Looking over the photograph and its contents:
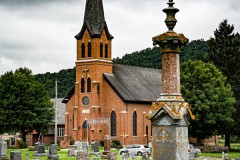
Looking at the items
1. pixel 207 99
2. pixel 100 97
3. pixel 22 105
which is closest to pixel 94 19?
pixel 100 97

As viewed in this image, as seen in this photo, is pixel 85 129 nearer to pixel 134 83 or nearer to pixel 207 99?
pixel 134 83

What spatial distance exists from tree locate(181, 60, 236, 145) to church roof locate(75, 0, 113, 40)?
14.5 meters

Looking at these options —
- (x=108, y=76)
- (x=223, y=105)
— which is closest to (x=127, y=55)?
(x=108, y=76)

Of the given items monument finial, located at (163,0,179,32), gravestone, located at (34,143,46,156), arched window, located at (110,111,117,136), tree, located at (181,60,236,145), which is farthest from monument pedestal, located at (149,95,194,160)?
arched window, located at (110,111,117,136)

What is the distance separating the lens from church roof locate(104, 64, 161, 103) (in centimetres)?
7156

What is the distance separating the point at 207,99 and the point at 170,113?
1811 inches

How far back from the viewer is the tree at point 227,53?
67.0 meters

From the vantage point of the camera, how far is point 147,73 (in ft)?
267

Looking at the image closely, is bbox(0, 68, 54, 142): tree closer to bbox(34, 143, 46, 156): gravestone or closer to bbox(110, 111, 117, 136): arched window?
bbox(110, 111, 117, 136): arched window

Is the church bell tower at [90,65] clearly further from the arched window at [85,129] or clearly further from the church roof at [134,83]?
the church roof at [134,83]

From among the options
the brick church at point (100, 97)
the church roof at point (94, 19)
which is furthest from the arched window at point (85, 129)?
the church roof at point (94, 19)

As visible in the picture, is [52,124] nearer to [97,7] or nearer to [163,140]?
[97,7]

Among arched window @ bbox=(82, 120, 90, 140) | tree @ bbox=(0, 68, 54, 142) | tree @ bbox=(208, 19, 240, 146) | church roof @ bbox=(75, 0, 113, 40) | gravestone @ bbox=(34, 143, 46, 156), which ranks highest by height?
church roof @ bbox=(75, 0, 113, 40)

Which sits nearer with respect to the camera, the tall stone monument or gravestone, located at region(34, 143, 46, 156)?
the tall stone monument
